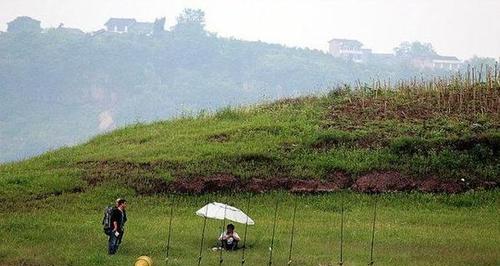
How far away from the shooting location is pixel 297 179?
83.3ft

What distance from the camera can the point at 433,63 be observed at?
15375 cm

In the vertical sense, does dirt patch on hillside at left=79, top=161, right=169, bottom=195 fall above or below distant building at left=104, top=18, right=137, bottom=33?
below

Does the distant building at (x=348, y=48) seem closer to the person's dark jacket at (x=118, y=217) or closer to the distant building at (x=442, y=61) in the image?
the distant building at (x=442, y=61)

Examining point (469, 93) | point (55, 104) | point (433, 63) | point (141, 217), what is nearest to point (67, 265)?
point (141, 217)

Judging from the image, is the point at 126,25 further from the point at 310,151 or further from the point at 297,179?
the point at 297,179

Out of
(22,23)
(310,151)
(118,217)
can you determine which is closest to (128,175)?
(310,151)

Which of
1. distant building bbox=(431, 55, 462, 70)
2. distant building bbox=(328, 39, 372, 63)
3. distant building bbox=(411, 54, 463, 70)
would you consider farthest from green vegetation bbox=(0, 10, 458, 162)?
distant building bbox=(328, 39, 372, 63)

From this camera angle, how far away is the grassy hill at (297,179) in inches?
680

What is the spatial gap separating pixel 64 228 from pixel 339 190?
31.3 feet

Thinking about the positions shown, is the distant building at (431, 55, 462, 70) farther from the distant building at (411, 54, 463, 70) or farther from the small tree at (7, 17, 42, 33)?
the small tree at (7, 17, 42, 33)

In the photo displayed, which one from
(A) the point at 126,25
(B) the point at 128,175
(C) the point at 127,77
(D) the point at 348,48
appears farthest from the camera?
(D) the point at 348,48

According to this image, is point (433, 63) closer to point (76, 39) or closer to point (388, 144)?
point (76, 39)

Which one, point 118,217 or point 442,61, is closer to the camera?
point 118,217

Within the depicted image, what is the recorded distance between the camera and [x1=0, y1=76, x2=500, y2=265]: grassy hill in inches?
680
